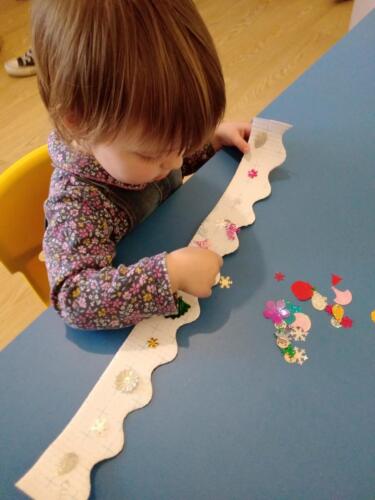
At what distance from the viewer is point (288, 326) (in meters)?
0.48

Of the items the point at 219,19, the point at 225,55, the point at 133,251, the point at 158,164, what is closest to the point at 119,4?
the point at 158,164

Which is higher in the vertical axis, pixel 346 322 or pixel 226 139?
pixel 226 139

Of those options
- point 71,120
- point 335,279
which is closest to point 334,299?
point 335,279

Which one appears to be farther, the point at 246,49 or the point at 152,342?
the point at 246,49

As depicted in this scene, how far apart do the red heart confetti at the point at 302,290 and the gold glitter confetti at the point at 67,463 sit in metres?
0.33

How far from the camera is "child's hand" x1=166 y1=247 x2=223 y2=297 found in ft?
1.60

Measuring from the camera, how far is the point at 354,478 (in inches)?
15.2

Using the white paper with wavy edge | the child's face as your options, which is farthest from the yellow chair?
the white paper with wavy edge

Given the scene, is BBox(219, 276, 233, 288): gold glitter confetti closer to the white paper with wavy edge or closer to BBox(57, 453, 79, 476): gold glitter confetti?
the white paper with wavy edge

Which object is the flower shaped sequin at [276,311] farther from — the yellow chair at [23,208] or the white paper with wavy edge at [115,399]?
the yellow chair at [23,208]

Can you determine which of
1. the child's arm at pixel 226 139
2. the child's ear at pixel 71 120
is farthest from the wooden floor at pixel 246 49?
the child's ear at pixel 71 120

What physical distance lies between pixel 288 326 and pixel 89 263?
10.6 inches

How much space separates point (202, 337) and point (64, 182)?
0.97ft

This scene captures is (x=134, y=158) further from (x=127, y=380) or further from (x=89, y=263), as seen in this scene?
(x=127, y=380)
